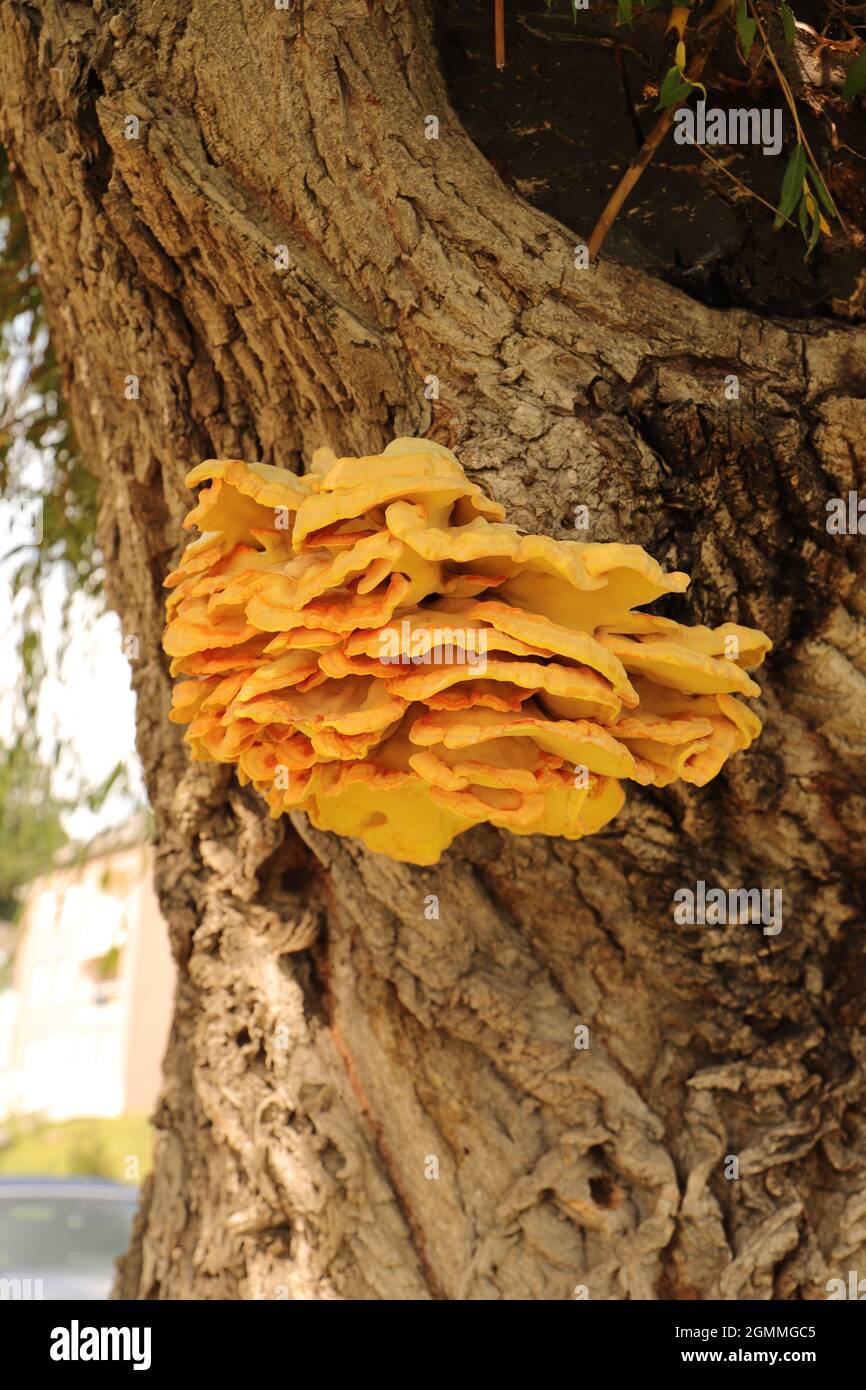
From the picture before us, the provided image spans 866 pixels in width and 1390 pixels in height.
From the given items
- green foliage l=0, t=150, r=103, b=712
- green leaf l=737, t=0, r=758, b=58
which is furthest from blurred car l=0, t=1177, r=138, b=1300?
green leaf l=737, t=0, r=758, b=58

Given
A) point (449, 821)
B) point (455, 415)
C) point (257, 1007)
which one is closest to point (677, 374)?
point (455, 415)

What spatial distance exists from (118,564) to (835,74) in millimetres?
1804

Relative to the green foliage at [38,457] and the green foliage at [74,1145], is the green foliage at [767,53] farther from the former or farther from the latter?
the green foliage at [74,1145]

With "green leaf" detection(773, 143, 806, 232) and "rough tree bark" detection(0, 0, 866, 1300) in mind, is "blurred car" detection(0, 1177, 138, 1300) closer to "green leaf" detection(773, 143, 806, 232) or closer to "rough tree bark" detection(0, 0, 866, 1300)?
"rough tree bark" detection(0, 0, 866, 1300)

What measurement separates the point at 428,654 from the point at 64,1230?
510 centimetres

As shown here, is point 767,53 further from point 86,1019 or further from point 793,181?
point 86,1019

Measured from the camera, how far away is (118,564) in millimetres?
2568

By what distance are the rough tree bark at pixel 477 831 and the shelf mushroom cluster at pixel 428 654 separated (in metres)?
0.39

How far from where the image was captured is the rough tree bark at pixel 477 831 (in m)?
1.91

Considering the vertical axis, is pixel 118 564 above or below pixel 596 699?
above

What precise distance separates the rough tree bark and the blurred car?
2677 mm

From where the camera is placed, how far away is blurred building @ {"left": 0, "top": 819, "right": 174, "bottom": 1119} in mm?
14797

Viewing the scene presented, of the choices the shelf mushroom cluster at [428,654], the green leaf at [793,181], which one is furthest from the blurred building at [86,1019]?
the green leaf at [793,181]
